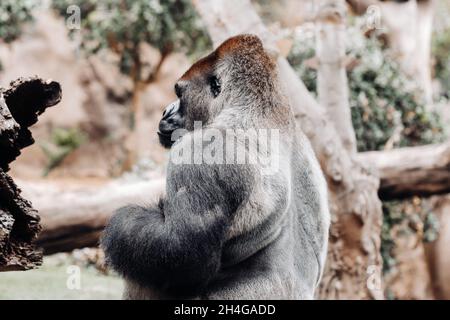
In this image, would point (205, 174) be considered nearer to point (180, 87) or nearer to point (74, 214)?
point (180, 87)

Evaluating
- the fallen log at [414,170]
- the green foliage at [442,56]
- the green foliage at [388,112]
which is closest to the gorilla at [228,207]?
the fallen log at [414,170]

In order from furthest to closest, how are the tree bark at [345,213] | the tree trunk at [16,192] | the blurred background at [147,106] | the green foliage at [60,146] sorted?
the green foliage at [60,146]
the blurred background at [147,106]
the tree bark at [345,213]
the tree trunk at [16,192]

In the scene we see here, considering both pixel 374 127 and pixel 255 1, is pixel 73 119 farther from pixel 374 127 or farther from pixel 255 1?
pixel 374 127

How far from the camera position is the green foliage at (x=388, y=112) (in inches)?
246

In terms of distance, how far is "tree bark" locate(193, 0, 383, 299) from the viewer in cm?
428

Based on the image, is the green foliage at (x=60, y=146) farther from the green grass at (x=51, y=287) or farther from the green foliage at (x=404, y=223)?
the green foliage at (x=404, y=223)

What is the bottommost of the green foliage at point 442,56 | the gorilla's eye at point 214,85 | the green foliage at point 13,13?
the gorilla's eye at point 214,85

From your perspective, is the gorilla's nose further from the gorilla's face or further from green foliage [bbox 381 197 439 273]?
green foliage [bbox 381 197 439 273]

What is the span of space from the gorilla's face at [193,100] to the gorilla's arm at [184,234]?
22.2 inches

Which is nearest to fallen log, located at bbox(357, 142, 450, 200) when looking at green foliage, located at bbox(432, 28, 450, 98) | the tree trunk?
the tree trunk

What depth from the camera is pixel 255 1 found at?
1421 cm

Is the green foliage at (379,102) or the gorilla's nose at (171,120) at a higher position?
the green foliage at (379,102)
